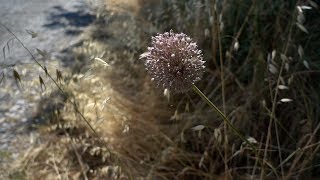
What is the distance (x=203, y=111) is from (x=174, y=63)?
1098mm

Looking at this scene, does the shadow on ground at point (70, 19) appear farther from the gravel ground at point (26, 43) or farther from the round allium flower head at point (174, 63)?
the round allium flower head at point (174, 63)

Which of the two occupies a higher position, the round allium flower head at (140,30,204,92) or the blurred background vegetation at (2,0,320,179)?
the round allium flower head at (140,30,204,92)

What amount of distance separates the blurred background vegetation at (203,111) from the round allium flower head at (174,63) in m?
0.78

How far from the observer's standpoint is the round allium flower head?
88 cm

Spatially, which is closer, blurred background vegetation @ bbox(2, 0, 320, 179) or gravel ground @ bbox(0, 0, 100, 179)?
blurred background vegetation @ bbox(2, 0, 320, 179)

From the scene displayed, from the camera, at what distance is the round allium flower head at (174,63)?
2.89 feet

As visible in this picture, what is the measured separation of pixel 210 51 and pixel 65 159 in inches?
30.3

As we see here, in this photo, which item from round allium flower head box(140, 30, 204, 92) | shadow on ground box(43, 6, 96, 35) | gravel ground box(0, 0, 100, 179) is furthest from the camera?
shadow on ground box(43, 6, 96, 35)

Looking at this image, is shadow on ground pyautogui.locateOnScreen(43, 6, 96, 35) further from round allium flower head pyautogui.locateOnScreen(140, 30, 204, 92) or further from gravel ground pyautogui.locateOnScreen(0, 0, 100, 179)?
round allium flower head pyautogui.locateOnScreen(140, 30, 204, 92)

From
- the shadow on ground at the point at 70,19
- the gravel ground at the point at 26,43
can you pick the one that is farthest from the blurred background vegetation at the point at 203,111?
the shadow on ground at the point at 70,19

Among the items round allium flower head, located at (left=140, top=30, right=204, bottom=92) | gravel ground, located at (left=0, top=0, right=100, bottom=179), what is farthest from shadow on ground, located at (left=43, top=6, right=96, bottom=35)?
round allium flower head, located at (left=140, top=30, right=204, bottom=92)

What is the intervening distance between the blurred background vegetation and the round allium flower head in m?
0.78

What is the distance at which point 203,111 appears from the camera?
1965mm

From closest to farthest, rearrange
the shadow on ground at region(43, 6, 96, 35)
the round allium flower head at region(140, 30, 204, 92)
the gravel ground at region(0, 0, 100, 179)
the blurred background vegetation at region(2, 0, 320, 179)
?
the round allium flower head at region(140, 30, 204, 92)
the blurred background vegetation at region(2, 0, 320, 179)
the gravel ground at region(0, 0, 100, 179)
the shadow on ground at region(43, 6, 96, 35)
